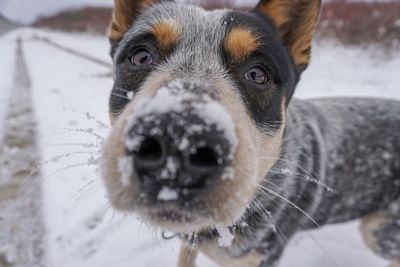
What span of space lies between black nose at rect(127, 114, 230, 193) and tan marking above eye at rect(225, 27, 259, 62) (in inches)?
36.1

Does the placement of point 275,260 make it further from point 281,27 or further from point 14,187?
point 14,187

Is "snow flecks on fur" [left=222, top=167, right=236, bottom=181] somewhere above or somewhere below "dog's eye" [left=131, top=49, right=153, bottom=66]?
below

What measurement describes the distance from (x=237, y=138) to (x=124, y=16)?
1.63 m

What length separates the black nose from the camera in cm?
130

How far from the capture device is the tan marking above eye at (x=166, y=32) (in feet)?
7.03

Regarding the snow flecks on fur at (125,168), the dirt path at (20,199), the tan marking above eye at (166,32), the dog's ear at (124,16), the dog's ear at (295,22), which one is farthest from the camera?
the dirt path at (20,199)

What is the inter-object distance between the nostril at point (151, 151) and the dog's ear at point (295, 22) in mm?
1607

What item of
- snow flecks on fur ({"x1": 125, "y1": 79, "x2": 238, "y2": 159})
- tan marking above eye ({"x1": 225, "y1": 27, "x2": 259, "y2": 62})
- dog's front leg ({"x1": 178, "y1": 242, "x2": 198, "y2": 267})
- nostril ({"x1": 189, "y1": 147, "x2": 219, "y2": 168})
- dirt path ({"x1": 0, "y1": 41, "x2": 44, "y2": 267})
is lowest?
dirt path ({"x1": 0, "y1": 41, "x2": 44, "y2": 267})

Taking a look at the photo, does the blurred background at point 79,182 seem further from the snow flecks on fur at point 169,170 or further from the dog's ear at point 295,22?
the dog's ear at point 295,22

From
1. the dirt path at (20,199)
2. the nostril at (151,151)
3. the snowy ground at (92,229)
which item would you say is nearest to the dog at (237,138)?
the nostril at (151,151)

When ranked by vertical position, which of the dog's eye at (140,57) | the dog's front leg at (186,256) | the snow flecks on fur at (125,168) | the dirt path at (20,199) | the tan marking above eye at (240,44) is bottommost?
the dirt path at (20,199)

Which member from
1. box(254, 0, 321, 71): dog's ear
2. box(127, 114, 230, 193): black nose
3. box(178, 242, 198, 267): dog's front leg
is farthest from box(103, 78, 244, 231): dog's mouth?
box(178, 242, 198, 267): dog's front leg

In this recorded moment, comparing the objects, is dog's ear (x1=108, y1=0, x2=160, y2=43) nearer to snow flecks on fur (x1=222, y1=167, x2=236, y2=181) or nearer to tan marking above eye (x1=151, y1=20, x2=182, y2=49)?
tan marking above eye (x1=151, y1=20, x2=182, y2=49)

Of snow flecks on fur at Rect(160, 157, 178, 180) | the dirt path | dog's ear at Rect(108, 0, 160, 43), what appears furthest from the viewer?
the dirt path
